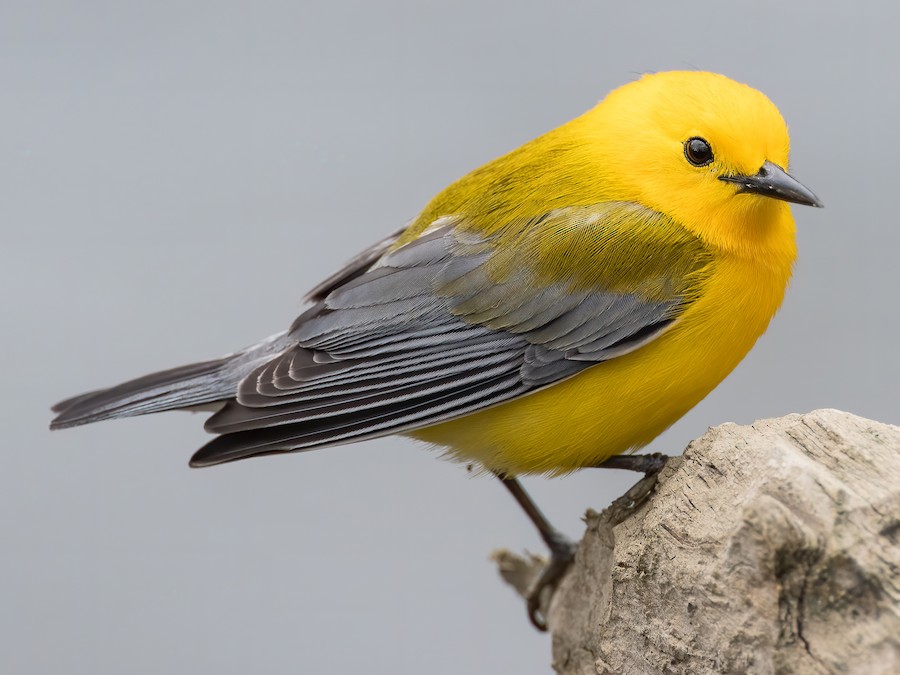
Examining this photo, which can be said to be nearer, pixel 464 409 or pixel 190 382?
pixel 464 409

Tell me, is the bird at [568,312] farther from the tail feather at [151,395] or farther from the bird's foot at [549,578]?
the bird's foot at [549,578]

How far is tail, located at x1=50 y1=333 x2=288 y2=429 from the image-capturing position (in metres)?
3.77

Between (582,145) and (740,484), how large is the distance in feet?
5.13

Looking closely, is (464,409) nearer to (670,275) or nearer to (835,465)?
(670,275)

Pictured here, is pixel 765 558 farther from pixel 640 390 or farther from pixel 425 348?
pixel 425 348

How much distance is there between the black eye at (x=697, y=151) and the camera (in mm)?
3393

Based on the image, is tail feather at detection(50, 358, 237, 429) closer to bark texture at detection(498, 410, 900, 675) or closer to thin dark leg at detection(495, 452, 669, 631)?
thin dark leg at detection(495, 452, 669, 631)

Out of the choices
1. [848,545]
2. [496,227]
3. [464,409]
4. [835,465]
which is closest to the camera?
[848,545]

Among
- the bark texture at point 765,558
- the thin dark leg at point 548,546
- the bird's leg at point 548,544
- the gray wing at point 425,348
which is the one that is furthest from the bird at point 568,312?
the bird's leg at point 548,544

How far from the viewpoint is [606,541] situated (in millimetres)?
Result: 3418

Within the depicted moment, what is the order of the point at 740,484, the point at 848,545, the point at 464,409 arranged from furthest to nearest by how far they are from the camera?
the point at 464,409, the point at 740,484, the point at 848,545

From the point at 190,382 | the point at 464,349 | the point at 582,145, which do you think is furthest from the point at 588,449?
the point at 190,382

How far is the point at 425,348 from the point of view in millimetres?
3568

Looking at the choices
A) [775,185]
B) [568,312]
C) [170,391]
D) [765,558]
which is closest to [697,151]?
[775,185]
